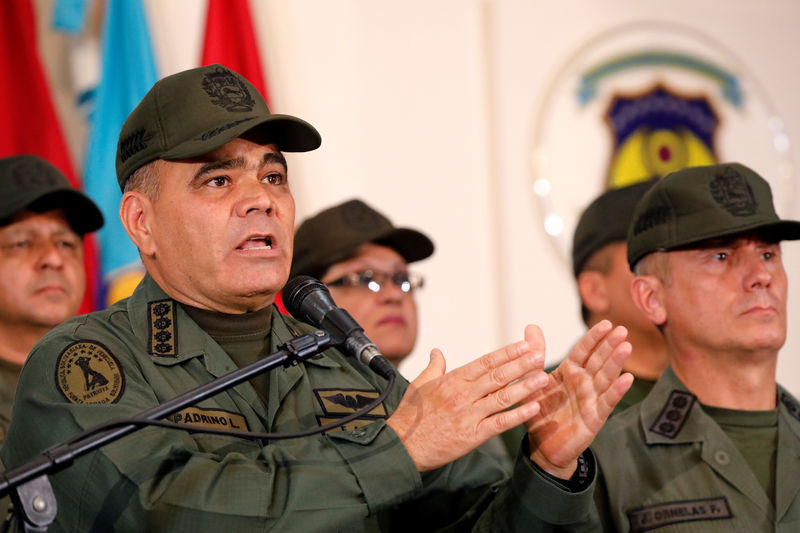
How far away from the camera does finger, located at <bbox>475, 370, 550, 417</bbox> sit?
1.75 m

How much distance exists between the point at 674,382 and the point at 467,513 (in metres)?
0.77

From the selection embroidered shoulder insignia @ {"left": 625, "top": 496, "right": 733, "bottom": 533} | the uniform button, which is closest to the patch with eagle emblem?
embroidered shoulder insignia @ {"left": 625, "top": 496, "right": 733, "bottom": 533}

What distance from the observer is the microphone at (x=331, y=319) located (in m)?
1.65

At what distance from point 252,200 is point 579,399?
0.78 metres

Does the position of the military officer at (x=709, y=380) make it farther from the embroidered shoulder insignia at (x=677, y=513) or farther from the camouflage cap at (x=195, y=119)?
the camouflage cap at (x=195, y=119)

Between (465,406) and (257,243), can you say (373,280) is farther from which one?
(465,406)

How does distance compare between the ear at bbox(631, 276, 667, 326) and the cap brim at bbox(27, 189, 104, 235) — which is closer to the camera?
the ear at bbox(631, 276, 667, 326)

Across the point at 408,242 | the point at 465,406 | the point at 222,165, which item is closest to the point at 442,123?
the point at 408,242

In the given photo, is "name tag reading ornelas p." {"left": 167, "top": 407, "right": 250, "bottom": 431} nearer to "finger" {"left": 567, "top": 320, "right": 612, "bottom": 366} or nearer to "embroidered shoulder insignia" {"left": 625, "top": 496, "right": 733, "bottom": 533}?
"finger" {"left": 567, "top": 320, "right": 612, "bottom": 366}

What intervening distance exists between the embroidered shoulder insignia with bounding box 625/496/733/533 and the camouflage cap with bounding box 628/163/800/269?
2.10 feet

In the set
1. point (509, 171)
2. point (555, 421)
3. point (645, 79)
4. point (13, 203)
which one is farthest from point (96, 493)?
point (645, 79)

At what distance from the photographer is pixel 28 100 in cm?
387

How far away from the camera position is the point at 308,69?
4.43 metres

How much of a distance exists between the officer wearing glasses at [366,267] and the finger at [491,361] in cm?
150
